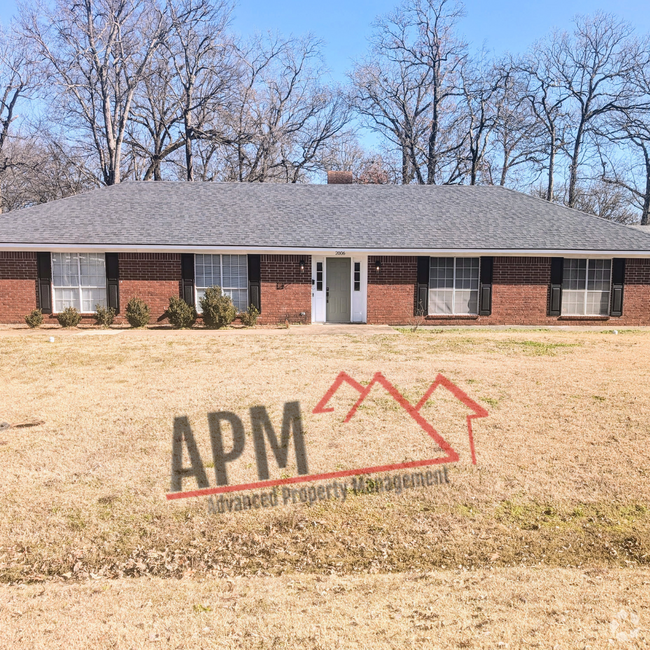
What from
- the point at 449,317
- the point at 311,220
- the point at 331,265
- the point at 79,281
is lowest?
the point at 449,317

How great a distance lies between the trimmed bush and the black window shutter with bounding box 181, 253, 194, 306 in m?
3.98

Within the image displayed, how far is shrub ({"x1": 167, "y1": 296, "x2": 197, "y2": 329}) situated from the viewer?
14766 millimetres

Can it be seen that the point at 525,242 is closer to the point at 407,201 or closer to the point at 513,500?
the point at 407,201

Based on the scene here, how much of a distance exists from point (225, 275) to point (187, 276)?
3.70ft

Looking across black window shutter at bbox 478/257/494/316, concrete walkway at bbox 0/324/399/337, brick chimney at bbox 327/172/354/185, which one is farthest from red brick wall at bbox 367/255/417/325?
brick chimney at bbox 327/172/354/185

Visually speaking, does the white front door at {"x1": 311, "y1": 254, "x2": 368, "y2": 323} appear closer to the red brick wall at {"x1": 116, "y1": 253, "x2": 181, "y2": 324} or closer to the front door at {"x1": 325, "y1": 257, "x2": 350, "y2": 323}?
the front door at {"x1": 325, "y1": 257, "x2": 350, "y2": 323}

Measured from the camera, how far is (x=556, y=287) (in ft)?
54.5

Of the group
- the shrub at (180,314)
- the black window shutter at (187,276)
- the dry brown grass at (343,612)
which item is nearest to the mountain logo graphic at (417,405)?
the dry brown grass at (343,612)

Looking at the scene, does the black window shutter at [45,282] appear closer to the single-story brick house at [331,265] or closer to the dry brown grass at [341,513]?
the single-story brick house at [331,265]

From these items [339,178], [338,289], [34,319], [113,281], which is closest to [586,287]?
[338,289]

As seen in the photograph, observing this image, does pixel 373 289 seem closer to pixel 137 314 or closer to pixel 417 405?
pixel 137 314

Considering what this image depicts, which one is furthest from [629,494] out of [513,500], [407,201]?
[407,201]

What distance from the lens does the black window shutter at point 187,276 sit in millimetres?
15797

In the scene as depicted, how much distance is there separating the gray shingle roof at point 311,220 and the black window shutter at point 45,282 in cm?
59
